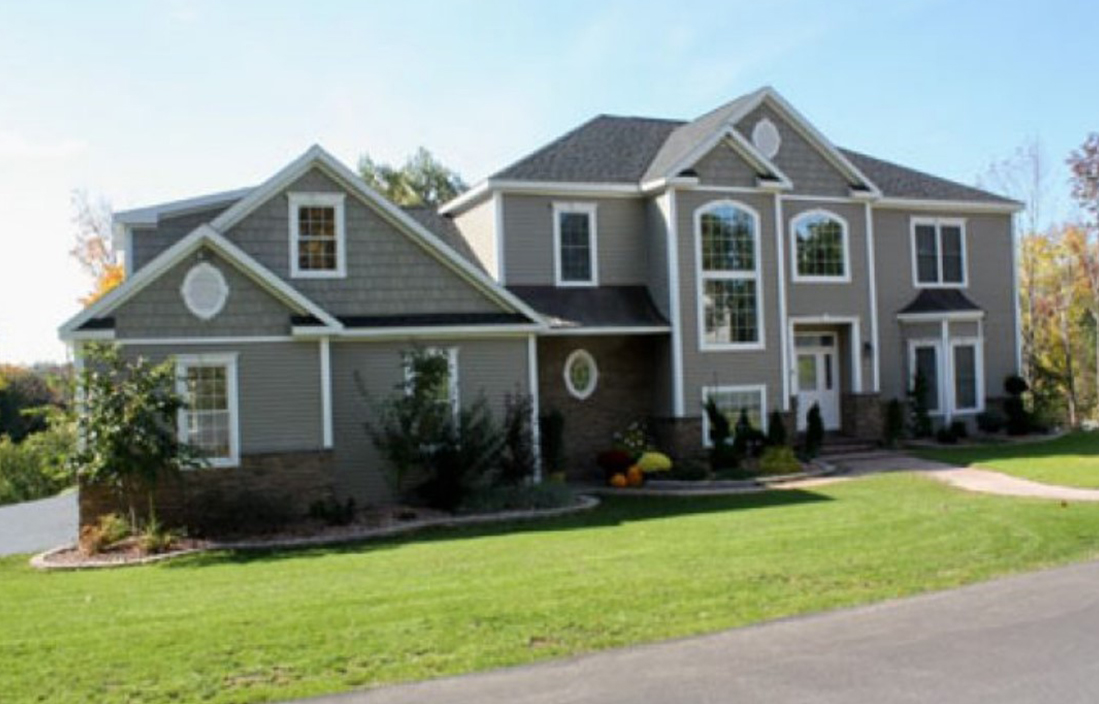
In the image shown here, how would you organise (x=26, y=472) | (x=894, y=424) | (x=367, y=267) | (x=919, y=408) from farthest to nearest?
(x=26, y=472)
(x=919, y=408)
(x=894, y=424)
(x=367, y=267)

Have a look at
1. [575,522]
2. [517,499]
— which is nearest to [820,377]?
[517,499]

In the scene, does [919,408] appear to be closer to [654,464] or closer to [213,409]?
[654,464]

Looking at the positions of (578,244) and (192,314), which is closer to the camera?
(192,314)

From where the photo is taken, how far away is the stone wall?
16672mm

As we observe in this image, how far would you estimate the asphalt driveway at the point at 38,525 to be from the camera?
17500 millimetres

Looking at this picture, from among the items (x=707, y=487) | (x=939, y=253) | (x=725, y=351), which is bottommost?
(x=707, y=487)

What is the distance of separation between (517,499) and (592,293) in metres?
7.22

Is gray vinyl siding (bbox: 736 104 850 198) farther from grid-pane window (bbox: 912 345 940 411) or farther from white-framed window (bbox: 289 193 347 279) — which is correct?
white-framed window (bbox: 289 193 347 279)

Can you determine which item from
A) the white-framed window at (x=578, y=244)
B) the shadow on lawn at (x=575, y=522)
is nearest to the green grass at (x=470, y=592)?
the shadow on lawn at (x=575, y=522)

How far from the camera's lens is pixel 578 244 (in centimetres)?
2428

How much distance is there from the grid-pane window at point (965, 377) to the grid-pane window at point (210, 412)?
1959cm

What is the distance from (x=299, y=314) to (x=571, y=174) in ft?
28.4

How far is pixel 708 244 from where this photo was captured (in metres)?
23.8

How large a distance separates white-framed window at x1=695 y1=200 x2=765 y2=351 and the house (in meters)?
0.05
